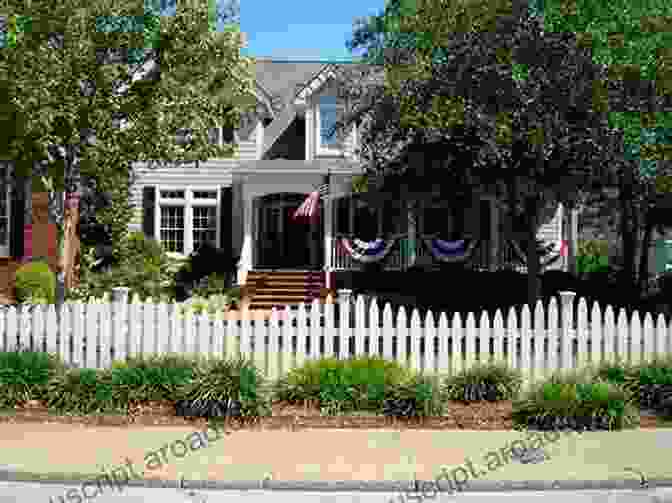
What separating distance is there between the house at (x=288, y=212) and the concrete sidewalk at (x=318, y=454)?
13.4 metres

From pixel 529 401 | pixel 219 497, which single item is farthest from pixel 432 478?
pixel 529 401

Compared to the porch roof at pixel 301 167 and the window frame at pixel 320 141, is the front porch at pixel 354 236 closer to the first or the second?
the porch roof at pixel 301 167

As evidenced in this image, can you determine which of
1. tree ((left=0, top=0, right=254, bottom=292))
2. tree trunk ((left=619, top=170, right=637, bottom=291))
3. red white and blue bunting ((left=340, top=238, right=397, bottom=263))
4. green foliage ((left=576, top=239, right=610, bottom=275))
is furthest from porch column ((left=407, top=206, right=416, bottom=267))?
tree ((left=0, top=0, right=254, bottom=292))

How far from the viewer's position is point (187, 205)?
25.0 metres

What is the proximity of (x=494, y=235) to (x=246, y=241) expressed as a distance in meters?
7.35

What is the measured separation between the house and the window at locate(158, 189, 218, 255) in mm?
31

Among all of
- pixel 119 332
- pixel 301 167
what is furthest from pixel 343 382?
pixel 301 167

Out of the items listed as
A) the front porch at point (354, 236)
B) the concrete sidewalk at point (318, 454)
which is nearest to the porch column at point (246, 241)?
the front porch at point (354, 236)

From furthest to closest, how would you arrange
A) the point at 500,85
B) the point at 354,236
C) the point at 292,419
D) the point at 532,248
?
1. the point at 354,236
2. the point at 532,248
3. the point at 500,85
4. the point at 292,419

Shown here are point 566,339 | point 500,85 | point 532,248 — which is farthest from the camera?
point 532,248

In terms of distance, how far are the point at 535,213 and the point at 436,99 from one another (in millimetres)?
4121

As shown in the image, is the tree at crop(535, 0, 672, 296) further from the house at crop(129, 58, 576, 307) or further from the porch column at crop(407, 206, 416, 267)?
the porch column at crop(407, 206, 416, 267)

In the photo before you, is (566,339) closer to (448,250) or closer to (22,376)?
(22,376)

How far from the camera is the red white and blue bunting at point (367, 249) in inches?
904
